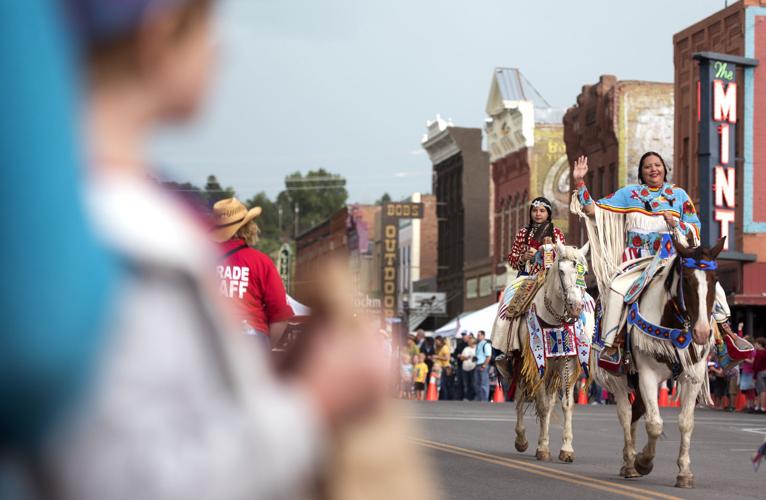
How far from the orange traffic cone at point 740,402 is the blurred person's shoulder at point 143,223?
1337 inches

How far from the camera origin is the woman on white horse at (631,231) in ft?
45.0

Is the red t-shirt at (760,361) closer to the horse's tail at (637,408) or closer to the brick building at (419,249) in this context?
the horse's tail at (637,408)

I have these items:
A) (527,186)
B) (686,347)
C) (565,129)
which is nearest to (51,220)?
(686,347)

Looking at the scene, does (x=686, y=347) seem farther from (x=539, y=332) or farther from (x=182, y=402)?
(x=182, y=402)

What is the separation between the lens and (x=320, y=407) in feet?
4.90

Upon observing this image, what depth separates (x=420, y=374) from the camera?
3897 cm

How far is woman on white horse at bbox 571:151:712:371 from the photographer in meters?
13.7

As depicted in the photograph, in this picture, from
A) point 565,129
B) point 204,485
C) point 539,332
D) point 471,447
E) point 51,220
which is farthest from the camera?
point 565,129

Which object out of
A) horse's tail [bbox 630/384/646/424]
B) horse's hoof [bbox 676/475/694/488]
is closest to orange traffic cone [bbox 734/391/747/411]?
horse's tail [bbox 630/384/646/424]

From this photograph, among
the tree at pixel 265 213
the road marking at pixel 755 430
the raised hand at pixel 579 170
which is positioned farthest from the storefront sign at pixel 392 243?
the raised hand at pixel 579 170

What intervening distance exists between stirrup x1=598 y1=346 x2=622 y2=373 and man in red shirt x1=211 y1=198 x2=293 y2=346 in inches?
186

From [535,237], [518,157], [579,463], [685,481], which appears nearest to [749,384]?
[535,237]

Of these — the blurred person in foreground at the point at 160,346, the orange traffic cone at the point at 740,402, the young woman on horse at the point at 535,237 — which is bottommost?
the orange traffic cone at the point at 740,402

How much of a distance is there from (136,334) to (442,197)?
7910cm
